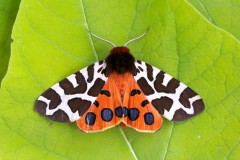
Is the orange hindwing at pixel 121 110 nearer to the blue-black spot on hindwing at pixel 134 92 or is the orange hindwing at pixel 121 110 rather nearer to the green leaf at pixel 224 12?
the blue-black spot on hindwing at pixel 134 92

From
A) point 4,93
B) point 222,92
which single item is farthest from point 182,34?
point 4,93

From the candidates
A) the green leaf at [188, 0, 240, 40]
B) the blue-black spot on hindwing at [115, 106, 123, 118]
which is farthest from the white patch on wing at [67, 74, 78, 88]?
the green leaf at [188, 0, 240, 40]

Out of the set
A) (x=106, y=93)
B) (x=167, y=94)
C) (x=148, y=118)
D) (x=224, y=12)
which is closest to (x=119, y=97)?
(x=106, y=93)

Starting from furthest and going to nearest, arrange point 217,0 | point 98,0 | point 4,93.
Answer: point 217,0 < point 98,0 < point 4,93

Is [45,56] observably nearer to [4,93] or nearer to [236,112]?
[4,93]

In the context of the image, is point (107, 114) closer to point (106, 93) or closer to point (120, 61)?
point (106, 93)

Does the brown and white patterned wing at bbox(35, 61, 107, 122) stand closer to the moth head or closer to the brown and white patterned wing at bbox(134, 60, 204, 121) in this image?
the moth head
